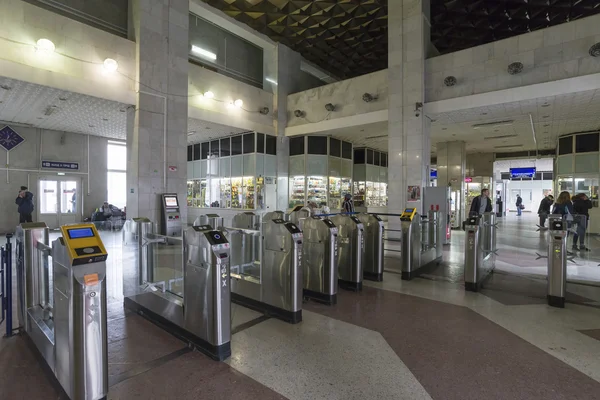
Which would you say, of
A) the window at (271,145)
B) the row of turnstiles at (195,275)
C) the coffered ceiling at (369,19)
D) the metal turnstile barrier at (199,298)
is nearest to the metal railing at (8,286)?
the row of turnstiles at (195,275)

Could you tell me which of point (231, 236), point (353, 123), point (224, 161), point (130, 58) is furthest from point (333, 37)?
point (231, 236)

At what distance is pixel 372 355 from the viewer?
282 centimetres

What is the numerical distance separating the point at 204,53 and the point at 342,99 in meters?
5.17

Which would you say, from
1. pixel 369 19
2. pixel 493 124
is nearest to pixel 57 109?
pixel 369 19

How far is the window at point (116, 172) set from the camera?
14.1 metres

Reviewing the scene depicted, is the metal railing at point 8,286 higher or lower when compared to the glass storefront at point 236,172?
lower

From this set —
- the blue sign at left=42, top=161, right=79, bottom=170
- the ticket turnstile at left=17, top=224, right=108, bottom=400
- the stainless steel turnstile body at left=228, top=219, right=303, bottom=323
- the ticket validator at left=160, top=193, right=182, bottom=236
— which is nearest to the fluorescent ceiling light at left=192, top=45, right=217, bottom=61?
the ticket validator at left=160, top=193, right=182, bottom=236

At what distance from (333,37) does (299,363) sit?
13.4 m

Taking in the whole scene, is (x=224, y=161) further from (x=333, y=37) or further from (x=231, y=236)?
(x=231, y=236)

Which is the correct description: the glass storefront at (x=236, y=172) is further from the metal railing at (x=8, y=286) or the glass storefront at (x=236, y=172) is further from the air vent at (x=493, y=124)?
the metal railing at (x=8, y=286)

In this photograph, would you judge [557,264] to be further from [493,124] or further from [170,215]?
[170,215]

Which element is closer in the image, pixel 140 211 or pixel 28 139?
pixel 140 211

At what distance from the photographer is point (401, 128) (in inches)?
387

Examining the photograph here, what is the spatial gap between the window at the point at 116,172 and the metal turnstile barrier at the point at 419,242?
1261 centimetres
